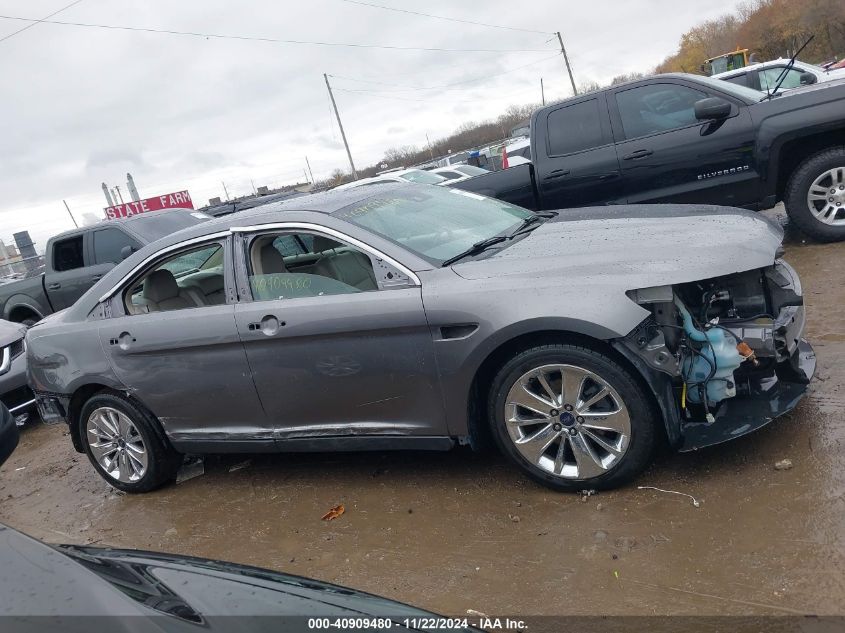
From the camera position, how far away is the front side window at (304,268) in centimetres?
383

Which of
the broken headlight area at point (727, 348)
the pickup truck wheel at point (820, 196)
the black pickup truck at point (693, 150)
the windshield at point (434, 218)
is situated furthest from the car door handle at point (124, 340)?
the pickup truck wheel at point (820, 196)

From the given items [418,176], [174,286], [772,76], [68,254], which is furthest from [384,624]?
[418,176]

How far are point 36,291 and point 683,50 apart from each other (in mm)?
102110

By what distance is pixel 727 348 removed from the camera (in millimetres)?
3295

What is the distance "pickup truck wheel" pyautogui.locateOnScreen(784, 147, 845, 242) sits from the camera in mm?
6421

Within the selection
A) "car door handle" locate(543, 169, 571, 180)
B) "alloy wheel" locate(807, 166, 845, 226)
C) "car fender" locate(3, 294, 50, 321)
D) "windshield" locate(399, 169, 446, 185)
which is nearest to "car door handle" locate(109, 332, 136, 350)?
"car door handle" locate(543, 169, 571, 180)

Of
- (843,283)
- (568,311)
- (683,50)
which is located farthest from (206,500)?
(683,50)

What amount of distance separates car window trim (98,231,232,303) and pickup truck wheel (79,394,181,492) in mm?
688

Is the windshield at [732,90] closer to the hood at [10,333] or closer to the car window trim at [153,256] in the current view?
the car window trim at [153,256]

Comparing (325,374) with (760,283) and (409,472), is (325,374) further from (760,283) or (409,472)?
(760,283)

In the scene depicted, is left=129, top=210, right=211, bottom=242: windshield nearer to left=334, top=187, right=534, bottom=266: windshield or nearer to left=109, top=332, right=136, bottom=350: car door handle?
left=109, top=332, right=136, bottom=350: car door handle

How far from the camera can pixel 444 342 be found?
350 centimetres

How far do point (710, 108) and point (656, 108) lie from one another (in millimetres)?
740

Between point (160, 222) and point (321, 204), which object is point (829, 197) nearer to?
point (321, 204)
